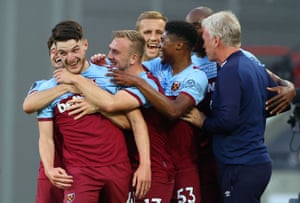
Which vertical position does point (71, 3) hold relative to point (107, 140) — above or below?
above

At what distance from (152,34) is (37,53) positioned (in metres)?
10.6

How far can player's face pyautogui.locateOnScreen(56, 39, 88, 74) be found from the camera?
5.60m

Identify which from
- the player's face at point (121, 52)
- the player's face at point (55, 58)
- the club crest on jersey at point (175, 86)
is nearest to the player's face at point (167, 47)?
the club crest on jersey at point (175, 86)

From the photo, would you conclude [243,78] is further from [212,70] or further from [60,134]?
[60,134]

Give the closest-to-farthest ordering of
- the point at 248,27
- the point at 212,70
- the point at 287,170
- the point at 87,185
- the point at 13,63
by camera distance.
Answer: the point at 87,185
the point at 212,70
the point at 287,170
the point at 13,63
the point at 248,27

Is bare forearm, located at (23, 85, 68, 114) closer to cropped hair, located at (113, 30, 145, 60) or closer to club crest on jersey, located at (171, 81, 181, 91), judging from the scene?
cropped hair, located at (113, 30, 145, 60)

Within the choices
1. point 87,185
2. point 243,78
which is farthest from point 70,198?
point 243,78

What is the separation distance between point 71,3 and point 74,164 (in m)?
12.4

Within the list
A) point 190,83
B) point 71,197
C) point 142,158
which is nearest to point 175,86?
point 190,83

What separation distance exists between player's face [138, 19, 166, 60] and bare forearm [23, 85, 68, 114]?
1.06 meters

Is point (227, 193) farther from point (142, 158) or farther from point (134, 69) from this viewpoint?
point (134, 69)

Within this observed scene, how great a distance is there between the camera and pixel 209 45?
19.2ft

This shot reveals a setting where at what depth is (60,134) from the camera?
5.88 m

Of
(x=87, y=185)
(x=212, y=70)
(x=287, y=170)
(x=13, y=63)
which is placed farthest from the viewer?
(x=13, y=63)
